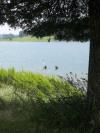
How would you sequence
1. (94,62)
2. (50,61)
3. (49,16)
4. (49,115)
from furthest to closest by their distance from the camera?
(50,61)
(49,16)
(49,115)
(94,62)

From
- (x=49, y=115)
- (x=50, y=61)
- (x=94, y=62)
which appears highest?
(x=94, y=62)

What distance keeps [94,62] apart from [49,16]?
56.3 inches

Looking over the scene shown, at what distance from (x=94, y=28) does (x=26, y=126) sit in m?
1.88

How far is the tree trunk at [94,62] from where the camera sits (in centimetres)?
623

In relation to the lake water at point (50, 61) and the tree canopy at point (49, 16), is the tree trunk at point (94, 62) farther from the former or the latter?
the lake water at point (50, 61)

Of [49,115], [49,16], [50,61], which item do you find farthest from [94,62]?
[50,61]

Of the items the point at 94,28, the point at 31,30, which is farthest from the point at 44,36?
the point at 94,28

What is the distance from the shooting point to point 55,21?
7375mm

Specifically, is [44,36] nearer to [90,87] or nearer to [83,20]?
[83,20]

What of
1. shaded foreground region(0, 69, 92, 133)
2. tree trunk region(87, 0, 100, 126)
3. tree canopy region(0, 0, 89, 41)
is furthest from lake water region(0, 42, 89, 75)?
tree trunk region(87, 0, 100, 126)

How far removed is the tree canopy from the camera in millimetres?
7047

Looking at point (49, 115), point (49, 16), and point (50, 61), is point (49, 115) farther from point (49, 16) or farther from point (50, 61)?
point (50, 61)

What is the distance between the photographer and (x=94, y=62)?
6.32m

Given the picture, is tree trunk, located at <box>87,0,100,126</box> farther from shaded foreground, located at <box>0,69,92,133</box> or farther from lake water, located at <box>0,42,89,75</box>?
lake water, located at <box>0,42,89,75</box>
